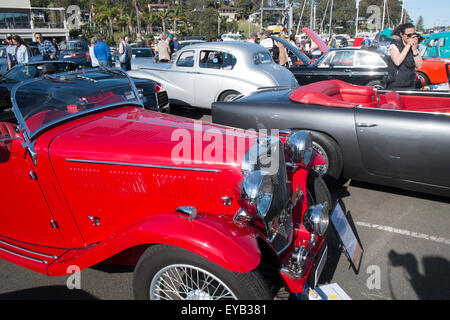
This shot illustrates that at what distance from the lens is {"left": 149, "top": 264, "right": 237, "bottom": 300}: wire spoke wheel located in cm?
188

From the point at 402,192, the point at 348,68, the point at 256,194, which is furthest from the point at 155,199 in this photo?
the point at 348,68

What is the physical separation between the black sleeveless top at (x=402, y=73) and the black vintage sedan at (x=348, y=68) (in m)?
3.03

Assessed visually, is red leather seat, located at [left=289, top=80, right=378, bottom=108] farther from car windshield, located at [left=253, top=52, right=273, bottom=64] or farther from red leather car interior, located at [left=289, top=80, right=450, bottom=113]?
car windshield, located at [left=253, top=52, right=273, bottom=64]

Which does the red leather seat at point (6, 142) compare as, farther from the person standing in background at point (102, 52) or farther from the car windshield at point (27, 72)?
the person standing in background at point (102, 52)

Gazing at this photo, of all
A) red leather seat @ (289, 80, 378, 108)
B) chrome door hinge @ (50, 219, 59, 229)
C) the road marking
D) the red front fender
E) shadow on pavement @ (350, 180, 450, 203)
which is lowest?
the road marking

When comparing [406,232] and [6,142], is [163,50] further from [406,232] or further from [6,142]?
[406,232]

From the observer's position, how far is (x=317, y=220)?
7.30 ft

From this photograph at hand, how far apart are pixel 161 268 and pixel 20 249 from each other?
1.41 meters

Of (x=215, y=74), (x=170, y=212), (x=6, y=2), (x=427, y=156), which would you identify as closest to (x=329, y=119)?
(x=427, y=156)

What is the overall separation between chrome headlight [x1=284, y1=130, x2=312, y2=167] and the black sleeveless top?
302 cm

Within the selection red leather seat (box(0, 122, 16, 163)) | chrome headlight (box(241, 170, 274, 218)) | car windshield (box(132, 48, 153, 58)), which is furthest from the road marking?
car windshield (box(132, 48, 153, 58))

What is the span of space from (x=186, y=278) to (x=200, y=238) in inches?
13.2

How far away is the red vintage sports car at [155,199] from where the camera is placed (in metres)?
1.85
